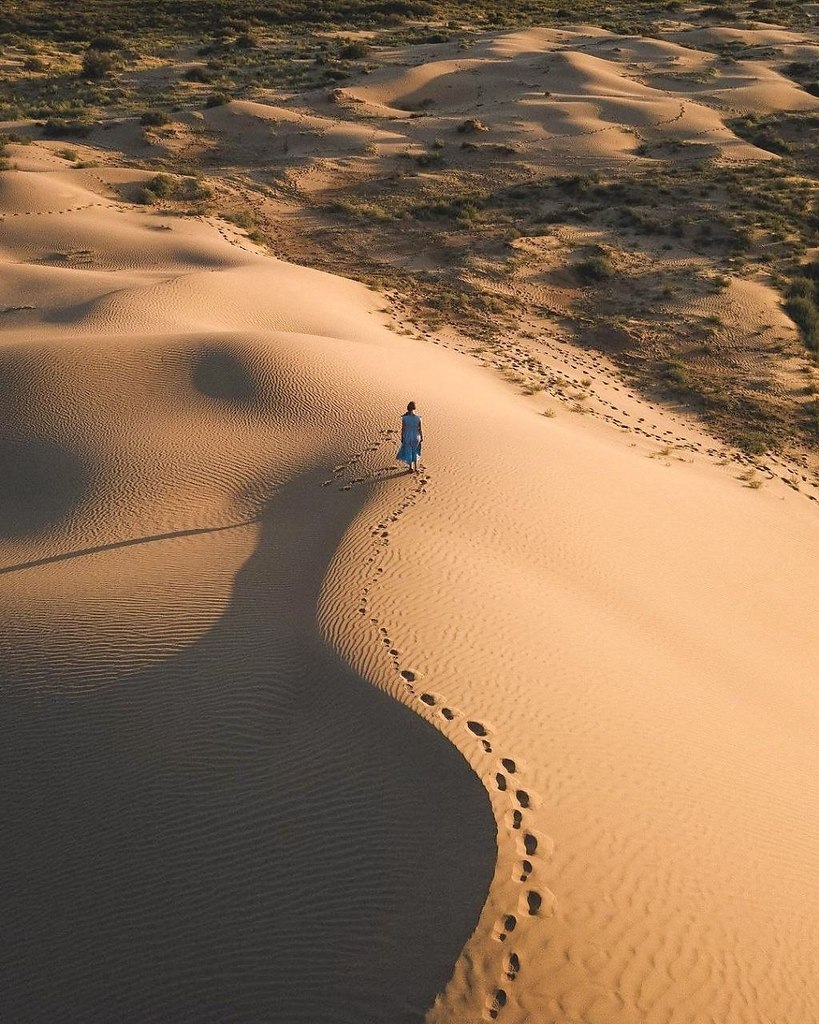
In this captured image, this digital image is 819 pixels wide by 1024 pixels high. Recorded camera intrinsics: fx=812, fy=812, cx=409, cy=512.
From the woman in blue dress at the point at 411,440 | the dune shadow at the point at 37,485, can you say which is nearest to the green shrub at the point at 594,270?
the woman in blue dress at the point at 411,440

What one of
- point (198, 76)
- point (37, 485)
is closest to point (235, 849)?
point (37, 485)

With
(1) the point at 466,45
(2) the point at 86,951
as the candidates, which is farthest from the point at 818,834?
(1) the point at 466,45

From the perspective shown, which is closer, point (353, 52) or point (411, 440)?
point (411, 440)

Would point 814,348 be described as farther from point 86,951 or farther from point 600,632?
point 86,951

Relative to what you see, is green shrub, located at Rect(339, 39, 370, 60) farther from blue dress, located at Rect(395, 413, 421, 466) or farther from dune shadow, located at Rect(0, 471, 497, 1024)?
dune shadow, located at Rect(0, 471, 497, 1024)

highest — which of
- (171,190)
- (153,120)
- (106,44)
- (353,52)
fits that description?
(353,52)

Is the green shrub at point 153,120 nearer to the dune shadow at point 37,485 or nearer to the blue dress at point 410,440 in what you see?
the dune shadow at point 37,485

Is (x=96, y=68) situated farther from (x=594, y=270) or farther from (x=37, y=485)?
(x=37, y=485)
